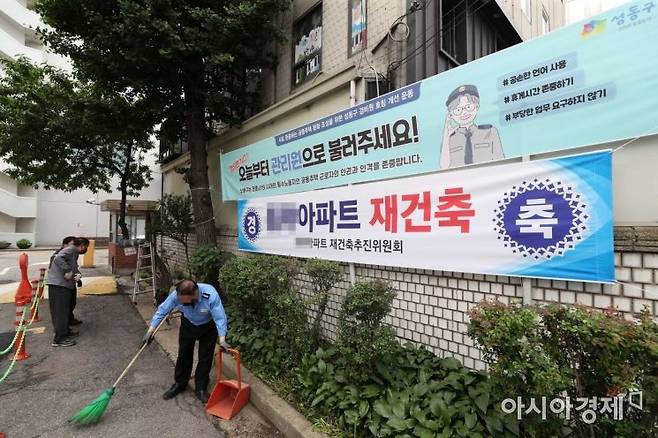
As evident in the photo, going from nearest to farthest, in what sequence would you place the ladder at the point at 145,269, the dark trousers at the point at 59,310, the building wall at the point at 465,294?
the building wall at the point at 465,294
the dark trousers at the point at 59,310
the ladder at the point at 145,269

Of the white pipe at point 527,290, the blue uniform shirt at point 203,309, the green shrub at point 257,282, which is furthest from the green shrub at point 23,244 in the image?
the white pipe at point 527,290

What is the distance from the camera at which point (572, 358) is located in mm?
2314

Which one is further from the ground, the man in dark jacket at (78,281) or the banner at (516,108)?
the banner at (516,108)

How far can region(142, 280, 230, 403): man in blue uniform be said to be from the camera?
411 centimetres

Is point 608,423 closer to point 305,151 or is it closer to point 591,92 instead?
point 591,92

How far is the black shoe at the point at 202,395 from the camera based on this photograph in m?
4.21

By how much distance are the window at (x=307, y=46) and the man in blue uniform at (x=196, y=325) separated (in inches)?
192

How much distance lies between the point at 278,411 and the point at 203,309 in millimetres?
1495

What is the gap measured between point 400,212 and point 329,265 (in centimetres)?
104

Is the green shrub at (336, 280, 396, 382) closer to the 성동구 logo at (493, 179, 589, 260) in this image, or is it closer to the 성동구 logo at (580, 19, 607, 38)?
the 성동구 logo at (493, 179, 589, 260)

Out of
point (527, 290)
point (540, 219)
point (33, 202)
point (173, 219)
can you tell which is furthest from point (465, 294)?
point (33, 202)

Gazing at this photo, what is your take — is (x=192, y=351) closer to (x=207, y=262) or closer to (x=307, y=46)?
(x=207, y=262)

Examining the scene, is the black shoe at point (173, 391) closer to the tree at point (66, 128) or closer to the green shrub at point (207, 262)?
the green shrub at point (207, 262)

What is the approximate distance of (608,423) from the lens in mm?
2346
